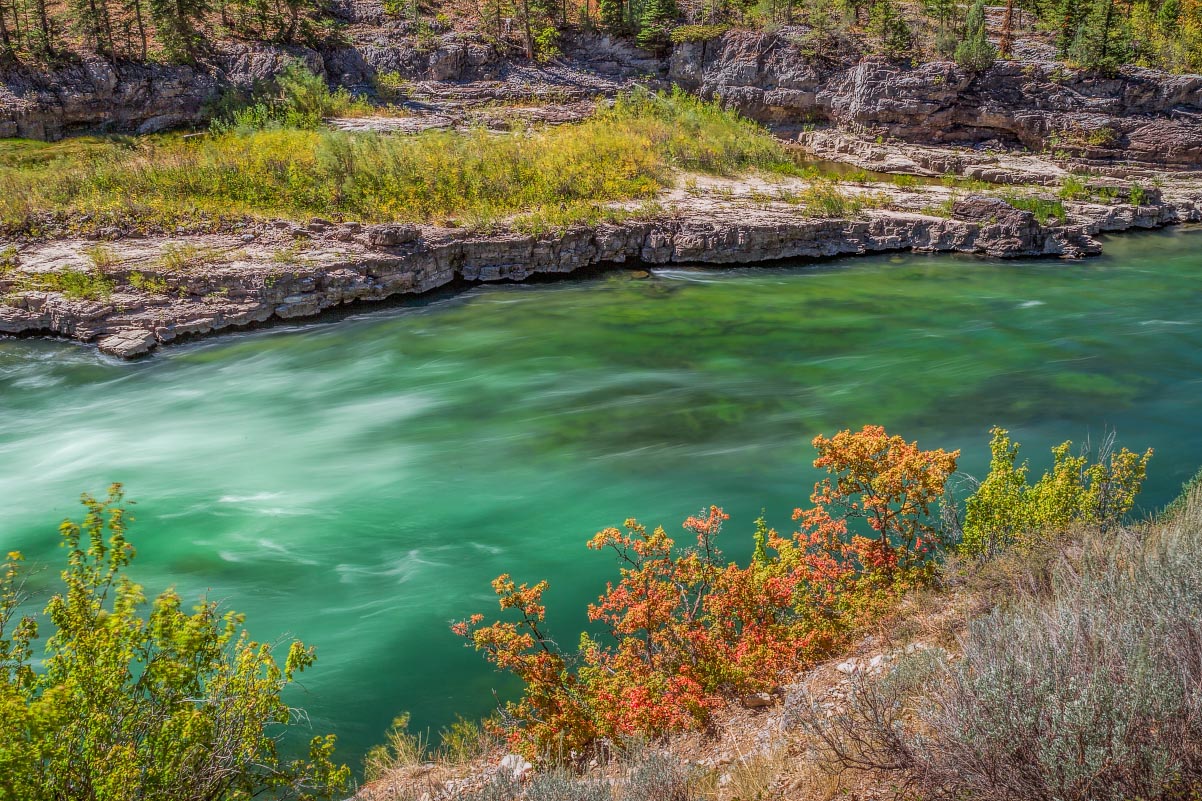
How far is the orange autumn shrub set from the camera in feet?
16.8

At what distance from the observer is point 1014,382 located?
11961 mm

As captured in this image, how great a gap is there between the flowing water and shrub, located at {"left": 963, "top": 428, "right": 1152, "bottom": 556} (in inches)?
96.5

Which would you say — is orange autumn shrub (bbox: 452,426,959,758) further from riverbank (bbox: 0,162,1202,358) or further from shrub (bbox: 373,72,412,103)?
shrub (bbox: 373,72,412,103)

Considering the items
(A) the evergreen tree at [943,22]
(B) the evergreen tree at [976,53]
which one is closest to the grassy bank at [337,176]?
(B) the evergreen tree at [976,53]

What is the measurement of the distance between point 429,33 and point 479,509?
92.6ft

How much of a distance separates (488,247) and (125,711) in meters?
13.3

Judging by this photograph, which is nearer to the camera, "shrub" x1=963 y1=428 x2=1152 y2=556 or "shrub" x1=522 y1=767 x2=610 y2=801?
"shrub" x1=522 y1=767 x2=610 y2=801

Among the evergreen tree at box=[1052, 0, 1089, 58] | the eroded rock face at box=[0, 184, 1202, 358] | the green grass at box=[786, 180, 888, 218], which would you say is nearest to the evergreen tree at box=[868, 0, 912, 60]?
the evergreen tree at box=[1052, 0, 1089, 58]

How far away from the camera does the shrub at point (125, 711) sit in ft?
11.0

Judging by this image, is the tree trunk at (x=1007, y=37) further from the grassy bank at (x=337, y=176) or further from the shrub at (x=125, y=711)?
the shrub at (x=125, y=711)

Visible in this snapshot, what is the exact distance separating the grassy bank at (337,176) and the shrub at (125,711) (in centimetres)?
1346

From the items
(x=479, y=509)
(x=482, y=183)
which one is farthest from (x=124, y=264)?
(x=479, y=509)

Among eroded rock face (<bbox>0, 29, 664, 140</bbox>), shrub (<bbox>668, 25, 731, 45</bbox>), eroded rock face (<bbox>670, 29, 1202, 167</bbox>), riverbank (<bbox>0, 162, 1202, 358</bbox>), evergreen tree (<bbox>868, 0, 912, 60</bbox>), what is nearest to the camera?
riverbank (<bbox>0, 162, 1202, 358</bbox>)

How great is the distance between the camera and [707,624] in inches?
247
